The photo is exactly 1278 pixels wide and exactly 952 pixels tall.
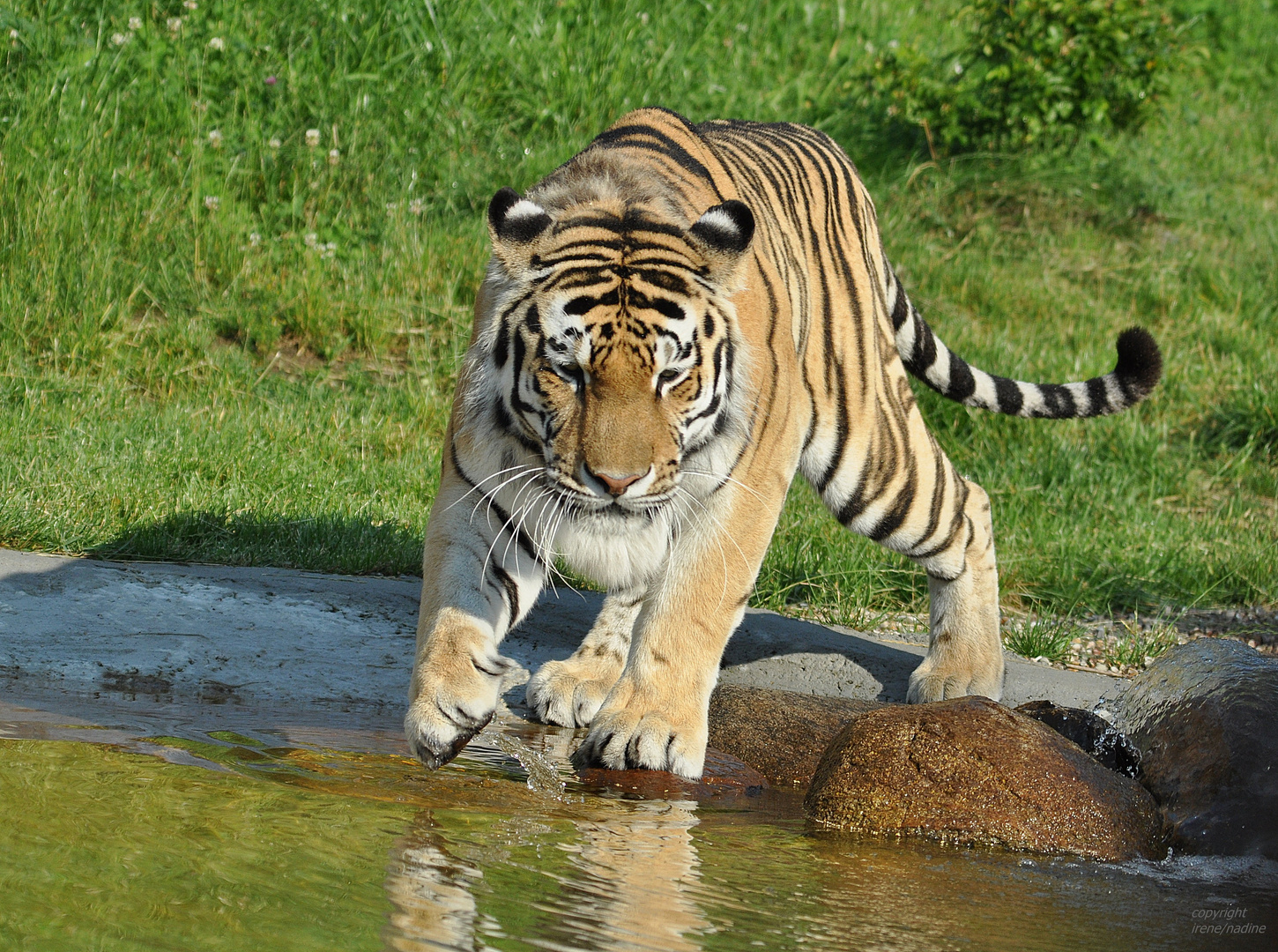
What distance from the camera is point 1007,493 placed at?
6215mm

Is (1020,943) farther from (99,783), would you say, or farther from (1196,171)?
(1196,171)

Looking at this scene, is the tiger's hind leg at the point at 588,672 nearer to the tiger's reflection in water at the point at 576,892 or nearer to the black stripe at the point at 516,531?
the black stripe at the point at 516,531

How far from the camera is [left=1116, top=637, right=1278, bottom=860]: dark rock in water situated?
309cm

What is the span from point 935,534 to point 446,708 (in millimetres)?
1895

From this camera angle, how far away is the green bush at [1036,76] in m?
8.27

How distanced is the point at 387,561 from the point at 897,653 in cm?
176

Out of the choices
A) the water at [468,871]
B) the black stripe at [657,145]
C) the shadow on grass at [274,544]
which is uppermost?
the black stripe at [657,145]

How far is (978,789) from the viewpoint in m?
3.09

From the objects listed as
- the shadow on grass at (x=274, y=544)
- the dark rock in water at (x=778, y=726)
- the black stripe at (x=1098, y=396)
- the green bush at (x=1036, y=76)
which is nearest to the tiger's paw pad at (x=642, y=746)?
the dark rock in water at (x=778, y=726)

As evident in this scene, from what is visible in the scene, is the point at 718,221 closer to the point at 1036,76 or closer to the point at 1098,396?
the point at 1098,396

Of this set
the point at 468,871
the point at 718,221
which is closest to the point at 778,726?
the point at 718,221

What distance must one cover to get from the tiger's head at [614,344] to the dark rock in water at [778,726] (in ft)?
2.33

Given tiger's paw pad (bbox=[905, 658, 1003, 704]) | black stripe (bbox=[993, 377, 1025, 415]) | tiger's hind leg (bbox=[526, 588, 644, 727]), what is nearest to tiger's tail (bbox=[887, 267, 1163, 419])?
black stripe (bbox=[993, 377, 1025, 415])

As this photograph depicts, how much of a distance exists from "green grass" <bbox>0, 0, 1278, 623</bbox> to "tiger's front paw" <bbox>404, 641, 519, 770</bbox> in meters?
1.85
